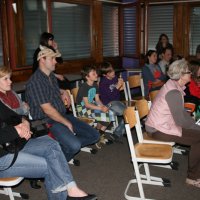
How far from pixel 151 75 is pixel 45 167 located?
316 cm

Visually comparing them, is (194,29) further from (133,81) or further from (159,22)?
(133,81)

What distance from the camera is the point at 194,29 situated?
23.3 ft

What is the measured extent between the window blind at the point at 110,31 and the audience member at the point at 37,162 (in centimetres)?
497

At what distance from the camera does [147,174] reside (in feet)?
Result: 9.76

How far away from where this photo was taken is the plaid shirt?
2.96m

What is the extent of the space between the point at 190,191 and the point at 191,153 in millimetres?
345

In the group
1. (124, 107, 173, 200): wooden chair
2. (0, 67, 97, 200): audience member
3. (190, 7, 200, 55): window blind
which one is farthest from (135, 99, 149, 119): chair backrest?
(190, 7, 200, 55): window blind

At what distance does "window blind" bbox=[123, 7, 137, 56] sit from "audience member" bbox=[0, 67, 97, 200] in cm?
516

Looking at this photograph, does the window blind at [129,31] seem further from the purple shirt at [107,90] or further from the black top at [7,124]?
the black top at [7,124]

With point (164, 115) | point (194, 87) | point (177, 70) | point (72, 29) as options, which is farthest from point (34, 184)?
point (72, 29)

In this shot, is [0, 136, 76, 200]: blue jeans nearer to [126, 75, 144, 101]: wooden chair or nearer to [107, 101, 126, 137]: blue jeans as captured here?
[107, 101, 126, 137]: blue jeans

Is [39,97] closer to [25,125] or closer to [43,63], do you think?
[43,63]

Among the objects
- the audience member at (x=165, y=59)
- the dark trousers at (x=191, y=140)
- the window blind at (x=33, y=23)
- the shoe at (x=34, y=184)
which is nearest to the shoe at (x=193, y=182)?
the dark trousers at (x=191, y=140)

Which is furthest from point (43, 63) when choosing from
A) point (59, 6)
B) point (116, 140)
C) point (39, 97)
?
point (59, 6)
